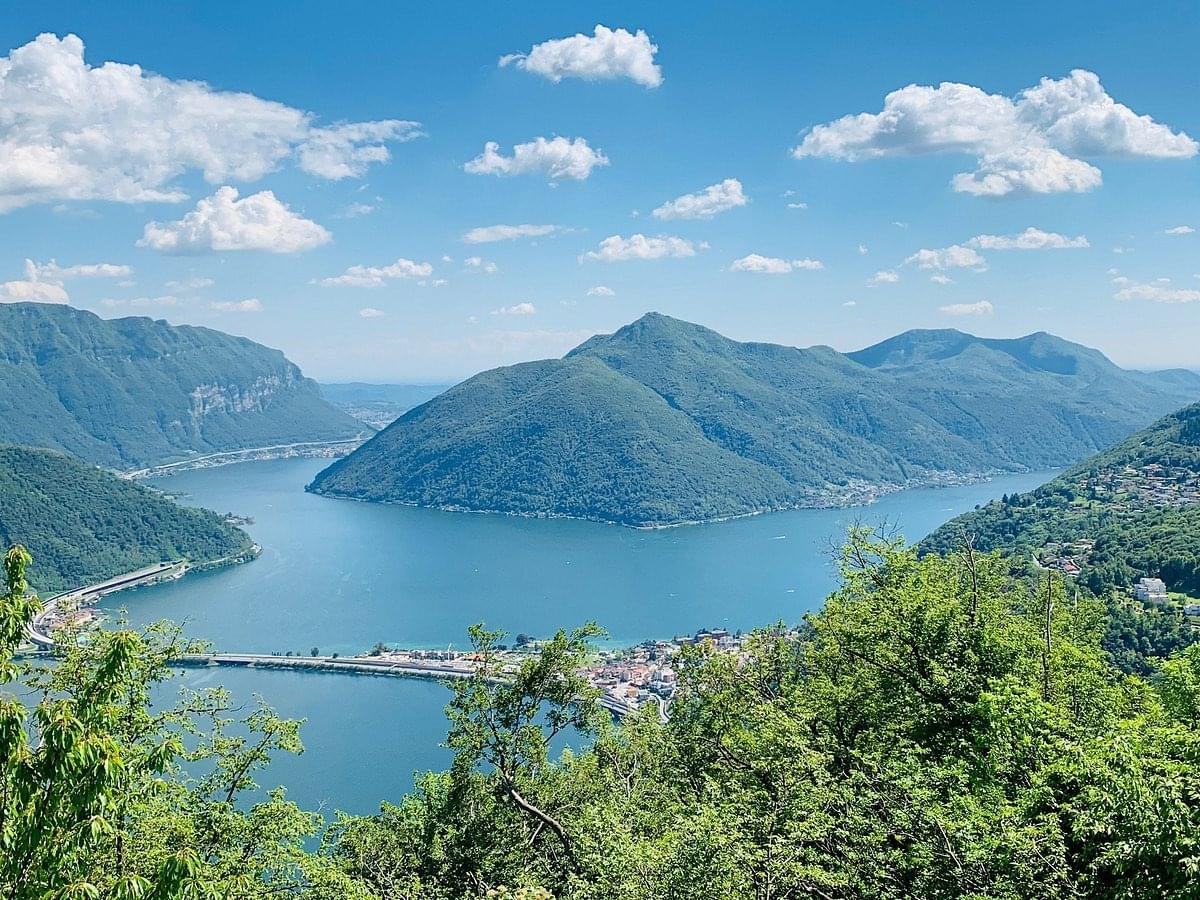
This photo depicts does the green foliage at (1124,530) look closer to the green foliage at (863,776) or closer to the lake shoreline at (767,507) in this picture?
the green foliage at (863,776)

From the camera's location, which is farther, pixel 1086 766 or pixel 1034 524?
pixel 1034 524

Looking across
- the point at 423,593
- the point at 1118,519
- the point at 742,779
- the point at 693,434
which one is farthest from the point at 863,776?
the point at 693,434

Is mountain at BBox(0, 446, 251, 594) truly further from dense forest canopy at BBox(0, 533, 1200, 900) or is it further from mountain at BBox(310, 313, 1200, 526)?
dense forest canopy at BBox(0, 533, 1200, 900)

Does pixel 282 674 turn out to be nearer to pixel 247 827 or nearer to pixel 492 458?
pixel 247 827

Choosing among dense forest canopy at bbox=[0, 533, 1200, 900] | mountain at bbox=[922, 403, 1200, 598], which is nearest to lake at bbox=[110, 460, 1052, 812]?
mountain at bbox=[922, 403, 1200, 598]

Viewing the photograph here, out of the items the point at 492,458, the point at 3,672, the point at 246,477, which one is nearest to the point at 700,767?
the point at 3,672

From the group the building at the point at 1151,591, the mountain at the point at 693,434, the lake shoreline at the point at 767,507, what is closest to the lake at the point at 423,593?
the lake shoreline at the point at 767,507

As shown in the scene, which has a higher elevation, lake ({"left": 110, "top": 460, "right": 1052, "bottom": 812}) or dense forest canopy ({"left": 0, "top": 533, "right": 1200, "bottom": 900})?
→ dense forest canopy ({"left": 0, "top": 533, "right": 1200, "bottom": 900})
